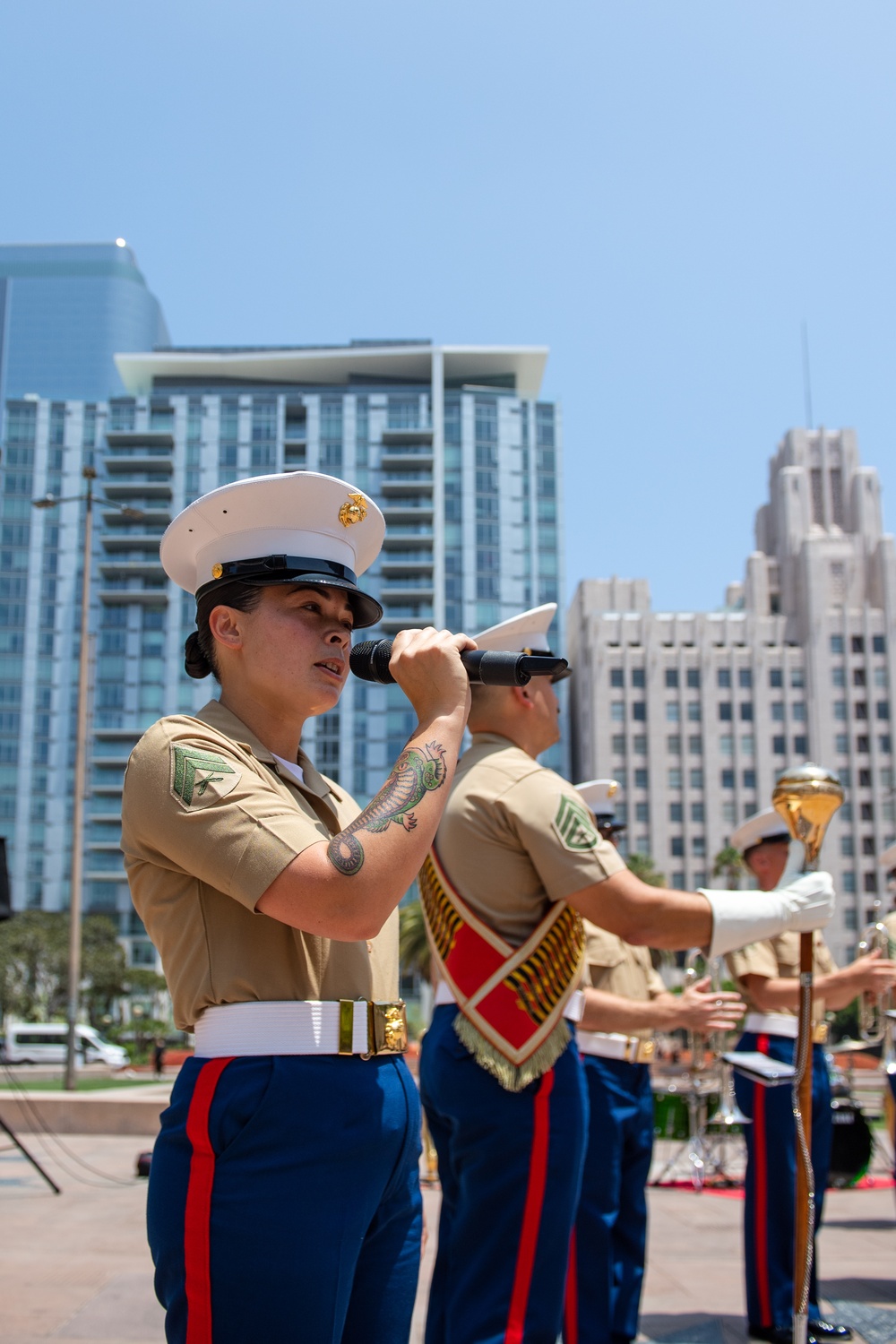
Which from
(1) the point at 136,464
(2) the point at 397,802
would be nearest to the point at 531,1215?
(2) the point at 397,802

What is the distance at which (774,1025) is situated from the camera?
18.2 feet

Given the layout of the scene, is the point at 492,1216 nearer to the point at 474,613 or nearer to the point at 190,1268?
the point at 190,1268

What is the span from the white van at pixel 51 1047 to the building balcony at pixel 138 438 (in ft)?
154

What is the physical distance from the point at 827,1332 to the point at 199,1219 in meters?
3.73

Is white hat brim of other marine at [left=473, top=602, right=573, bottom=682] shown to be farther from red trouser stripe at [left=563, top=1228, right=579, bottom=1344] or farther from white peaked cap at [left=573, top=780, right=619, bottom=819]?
white peaked cap at [left=573, top=780, right=619, bottom=819]

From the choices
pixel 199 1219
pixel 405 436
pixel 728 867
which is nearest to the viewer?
pixel 199 1219

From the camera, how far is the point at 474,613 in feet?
284

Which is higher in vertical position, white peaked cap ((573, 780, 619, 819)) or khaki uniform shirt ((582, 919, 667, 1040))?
white peaked cap ((573, 780, 619, 819))

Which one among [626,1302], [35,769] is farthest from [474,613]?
[626,1302]

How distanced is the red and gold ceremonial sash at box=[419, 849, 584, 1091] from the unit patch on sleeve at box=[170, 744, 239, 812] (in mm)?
1407

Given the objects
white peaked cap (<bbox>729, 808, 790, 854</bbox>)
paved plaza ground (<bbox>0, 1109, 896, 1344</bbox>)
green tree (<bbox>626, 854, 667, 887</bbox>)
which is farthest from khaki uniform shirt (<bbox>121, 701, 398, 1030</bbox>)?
green tree (<bbox>626, 854, 667, 887</bbox>)

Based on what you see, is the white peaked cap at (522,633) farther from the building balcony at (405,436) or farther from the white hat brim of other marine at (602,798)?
the building balcony at (405,436)

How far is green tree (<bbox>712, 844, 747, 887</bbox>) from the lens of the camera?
77875 mm

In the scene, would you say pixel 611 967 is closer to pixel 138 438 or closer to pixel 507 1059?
pixel 507 1059
